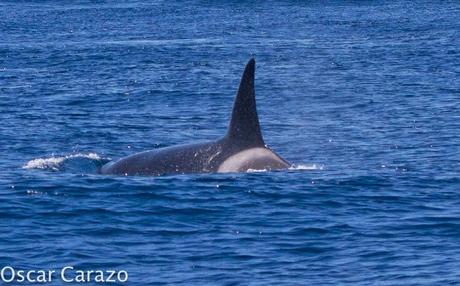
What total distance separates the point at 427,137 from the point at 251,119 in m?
7.21

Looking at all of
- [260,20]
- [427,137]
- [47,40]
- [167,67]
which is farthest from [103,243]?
[260,20]

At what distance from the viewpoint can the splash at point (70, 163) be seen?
82.9ft

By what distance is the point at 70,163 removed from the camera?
25.8 metres

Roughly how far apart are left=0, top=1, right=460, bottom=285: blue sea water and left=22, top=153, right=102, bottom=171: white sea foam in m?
0.06

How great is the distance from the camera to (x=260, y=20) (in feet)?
282

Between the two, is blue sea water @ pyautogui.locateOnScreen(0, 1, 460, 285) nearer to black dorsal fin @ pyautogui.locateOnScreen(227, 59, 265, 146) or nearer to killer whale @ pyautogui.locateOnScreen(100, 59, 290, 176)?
killer whale @ pyautogui.locateOnScreen(100, 59, 290, 176)

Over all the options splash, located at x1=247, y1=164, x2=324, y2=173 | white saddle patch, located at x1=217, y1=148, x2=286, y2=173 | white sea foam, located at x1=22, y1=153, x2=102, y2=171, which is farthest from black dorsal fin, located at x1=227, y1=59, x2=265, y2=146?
white sea foam, located at x1=22, y1=153, x2=102, y2=171

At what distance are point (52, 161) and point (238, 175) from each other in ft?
14.4

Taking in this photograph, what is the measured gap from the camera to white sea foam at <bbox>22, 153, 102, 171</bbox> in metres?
25.2

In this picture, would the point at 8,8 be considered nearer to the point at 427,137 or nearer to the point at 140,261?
the point at 427,137

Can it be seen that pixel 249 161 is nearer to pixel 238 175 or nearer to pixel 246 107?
pixel 238 175

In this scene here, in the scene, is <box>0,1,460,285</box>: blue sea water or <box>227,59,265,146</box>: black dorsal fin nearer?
<box>0,1,460,285</box>: blue sea water

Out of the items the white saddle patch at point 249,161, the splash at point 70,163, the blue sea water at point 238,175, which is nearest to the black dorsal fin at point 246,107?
the white saddle patch at point 249,161

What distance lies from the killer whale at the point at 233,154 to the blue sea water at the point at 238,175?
0.51m
